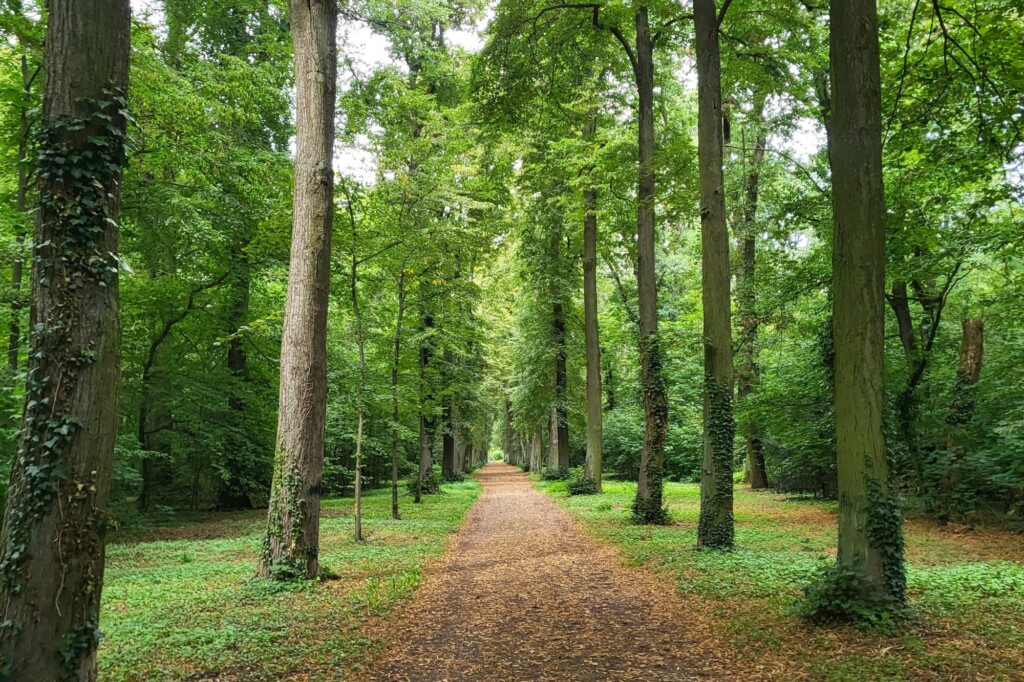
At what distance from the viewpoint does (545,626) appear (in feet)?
18.6

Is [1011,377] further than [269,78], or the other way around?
[269,78]

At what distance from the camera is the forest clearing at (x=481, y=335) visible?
12.2ft

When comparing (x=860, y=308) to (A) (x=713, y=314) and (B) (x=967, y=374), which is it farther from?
(B) (x=967, y=374)

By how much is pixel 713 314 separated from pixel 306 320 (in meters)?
6.04

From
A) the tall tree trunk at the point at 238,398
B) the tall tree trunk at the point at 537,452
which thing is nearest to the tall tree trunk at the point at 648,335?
the tall tree trunk at the point at 238,398

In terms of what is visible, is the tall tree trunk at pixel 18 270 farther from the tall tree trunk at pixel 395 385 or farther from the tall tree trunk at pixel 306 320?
the tall tree trunk at pixel 395 385

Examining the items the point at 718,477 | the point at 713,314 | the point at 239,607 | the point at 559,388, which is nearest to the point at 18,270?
the point at 239,607

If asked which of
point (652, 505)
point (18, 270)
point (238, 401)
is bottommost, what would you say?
point (652, 505)

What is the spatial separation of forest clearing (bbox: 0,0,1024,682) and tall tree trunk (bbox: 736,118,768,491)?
0.20m

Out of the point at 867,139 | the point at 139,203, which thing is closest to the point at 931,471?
the point at 867,139

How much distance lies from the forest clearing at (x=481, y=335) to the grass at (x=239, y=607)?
0.05 meters

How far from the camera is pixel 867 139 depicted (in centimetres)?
538

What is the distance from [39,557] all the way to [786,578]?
693 cm

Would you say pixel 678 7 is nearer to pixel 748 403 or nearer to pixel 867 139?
pixel 867 139
